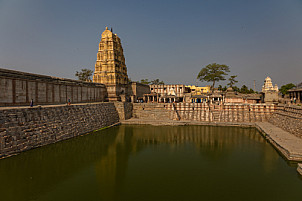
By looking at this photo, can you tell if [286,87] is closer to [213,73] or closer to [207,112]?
[213,73]

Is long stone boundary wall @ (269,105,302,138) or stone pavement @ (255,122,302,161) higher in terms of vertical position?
long stone boundary wall @ (269,105,302,138)

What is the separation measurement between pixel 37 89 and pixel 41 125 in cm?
632

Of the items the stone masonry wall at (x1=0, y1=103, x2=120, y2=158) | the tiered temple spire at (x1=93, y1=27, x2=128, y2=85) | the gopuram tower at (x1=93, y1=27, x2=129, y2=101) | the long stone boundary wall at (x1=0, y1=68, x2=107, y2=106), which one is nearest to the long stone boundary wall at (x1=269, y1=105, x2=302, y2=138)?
the stone masonry wall at (x1=0, y1=103, x2=120, y2=158)

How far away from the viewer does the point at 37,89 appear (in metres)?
22.5

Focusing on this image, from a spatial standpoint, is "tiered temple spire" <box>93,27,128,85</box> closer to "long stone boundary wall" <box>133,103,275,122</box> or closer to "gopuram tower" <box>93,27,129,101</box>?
"gopuram tower" <box>93,27,129,101</box>

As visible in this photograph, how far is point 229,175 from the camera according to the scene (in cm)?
1248

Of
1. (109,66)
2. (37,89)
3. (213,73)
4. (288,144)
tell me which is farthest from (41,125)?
(213,73)

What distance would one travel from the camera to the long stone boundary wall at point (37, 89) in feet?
61.9

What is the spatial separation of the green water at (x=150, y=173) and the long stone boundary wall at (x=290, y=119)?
500 cm

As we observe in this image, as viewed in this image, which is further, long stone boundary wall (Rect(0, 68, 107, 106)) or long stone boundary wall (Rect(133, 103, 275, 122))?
long stone boundary wall (Rect(133, 103, 275, 122))

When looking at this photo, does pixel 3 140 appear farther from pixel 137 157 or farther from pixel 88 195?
pixel 137 157

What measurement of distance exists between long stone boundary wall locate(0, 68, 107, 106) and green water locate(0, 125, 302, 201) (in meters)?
6.99

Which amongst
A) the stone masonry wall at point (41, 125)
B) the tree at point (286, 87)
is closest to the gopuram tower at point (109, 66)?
the stone masonry wall at point (41, 125)

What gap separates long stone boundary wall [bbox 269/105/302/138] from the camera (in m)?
21.3
